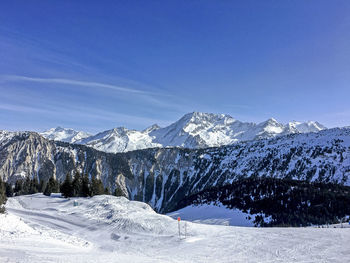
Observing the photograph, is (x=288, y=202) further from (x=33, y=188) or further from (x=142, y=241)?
(x=33, y=188)

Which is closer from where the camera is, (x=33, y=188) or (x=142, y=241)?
(x=142, y=241)

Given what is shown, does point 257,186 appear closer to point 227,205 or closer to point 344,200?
point 227,205

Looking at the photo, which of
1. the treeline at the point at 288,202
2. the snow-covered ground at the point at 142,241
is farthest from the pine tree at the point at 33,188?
the treeline at the point at 288,202

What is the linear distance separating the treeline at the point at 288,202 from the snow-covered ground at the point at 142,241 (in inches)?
2329

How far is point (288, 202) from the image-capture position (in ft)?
337

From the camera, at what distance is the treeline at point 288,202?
295 feet

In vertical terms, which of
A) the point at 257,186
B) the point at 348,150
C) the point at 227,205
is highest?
the point at 348,150

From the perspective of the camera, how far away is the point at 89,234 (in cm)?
3753

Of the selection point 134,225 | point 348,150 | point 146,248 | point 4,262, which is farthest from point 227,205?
point 348,150

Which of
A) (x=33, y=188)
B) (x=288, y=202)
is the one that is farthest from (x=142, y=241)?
(x=33, y=188)

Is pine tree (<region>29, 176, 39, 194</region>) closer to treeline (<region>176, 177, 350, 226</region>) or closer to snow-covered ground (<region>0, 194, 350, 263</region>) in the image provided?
snow-covered ground (<region>0, 194, 350, 263</region>)

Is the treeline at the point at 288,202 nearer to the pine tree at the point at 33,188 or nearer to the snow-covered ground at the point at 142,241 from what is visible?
the snow-covered ground at the point at 142,241

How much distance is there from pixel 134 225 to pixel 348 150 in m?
193

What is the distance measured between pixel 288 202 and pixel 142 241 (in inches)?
3295
